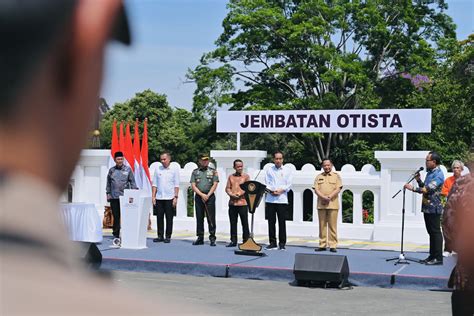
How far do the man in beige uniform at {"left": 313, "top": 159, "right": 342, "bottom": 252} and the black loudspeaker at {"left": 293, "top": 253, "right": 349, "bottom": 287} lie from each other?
2954mm

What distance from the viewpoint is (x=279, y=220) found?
15.0m

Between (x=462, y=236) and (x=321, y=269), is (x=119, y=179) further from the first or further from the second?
(x=462, y=236)

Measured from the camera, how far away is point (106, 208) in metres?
18.2

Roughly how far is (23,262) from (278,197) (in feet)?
47.5

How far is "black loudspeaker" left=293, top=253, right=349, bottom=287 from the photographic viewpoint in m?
→ 11.4

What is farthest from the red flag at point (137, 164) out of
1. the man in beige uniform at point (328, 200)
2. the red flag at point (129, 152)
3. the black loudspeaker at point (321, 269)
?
the black loudspeaker at point (321, 269)

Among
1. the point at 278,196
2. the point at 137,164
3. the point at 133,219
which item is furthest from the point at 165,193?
the point at 278,196

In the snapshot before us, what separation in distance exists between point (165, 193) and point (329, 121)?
3.46 meters

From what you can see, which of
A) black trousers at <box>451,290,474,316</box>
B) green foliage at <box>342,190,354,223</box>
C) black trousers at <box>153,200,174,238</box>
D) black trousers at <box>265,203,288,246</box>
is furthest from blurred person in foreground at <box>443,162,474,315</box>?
green foliage at <box>342,190,354,223</box>

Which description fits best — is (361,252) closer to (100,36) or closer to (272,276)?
(272,276)

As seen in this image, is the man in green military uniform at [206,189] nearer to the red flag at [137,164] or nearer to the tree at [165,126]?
the red flag at [137,164]

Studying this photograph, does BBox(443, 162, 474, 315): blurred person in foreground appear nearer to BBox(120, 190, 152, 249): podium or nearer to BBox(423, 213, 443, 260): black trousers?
BBox(423, 213, 443, 260): black trousers

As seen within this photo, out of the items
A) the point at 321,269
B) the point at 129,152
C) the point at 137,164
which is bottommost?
the point at 321,269

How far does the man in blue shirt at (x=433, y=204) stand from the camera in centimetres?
1288
